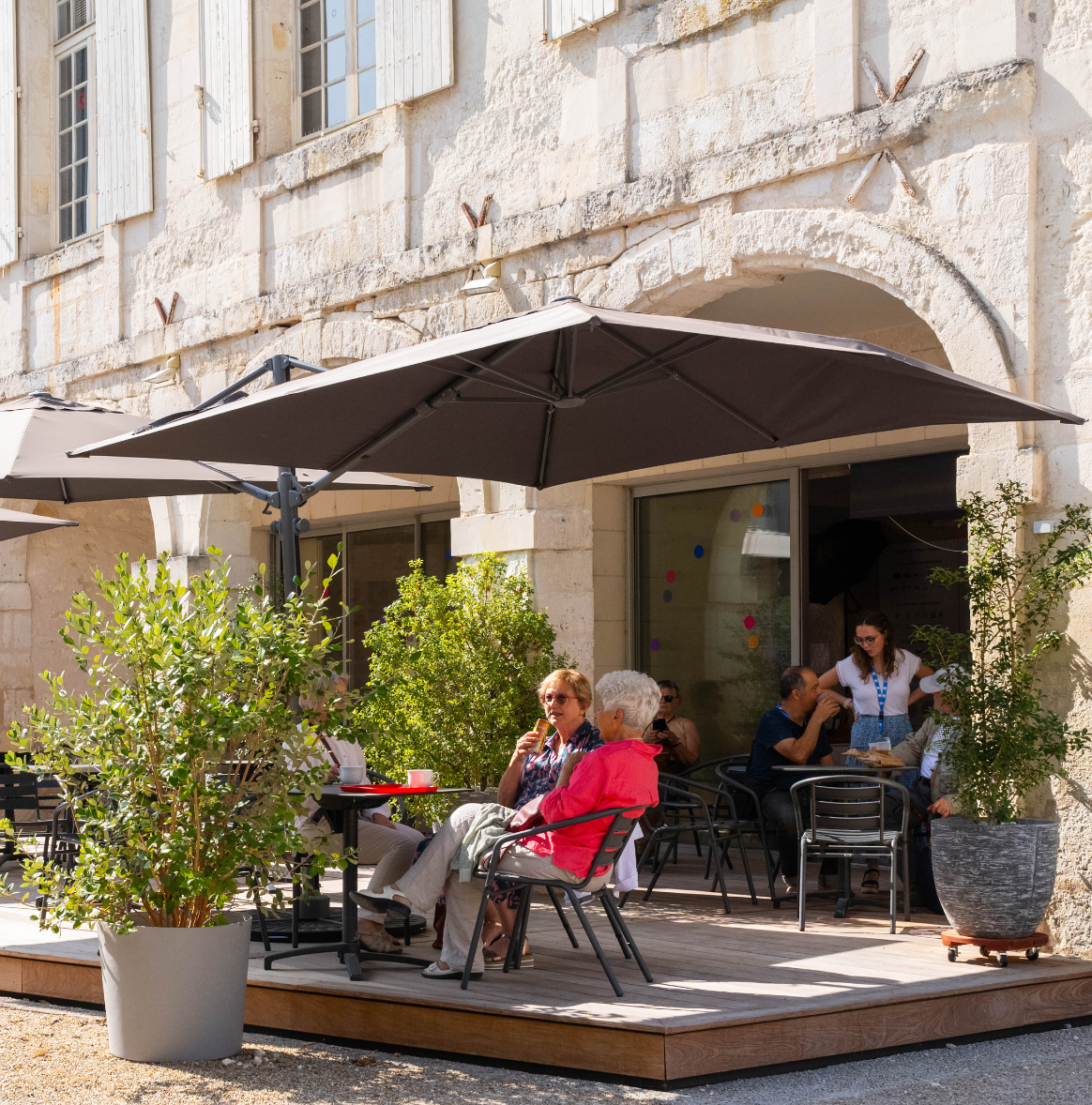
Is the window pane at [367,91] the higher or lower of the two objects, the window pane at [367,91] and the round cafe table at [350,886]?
the higher

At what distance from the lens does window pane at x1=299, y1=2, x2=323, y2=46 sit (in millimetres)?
9641

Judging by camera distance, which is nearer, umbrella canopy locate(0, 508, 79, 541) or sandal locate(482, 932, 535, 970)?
sandal locate(482, 932, 535, 970)

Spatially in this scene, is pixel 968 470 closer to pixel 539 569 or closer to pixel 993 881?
pixel 993 881

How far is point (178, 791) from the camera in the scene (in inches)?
167

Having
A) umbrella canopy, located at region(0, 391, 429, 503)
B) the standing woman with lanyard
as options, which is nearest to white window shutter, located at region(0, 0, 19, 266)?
umbrella canopy, located at region(0, 391, 429, 503)

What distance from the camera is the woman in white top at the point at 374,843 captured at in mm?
5164

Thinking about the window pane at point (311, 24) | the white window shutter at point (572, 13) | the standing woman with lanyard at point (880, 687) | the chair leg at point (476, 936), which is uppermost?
the window pane at point (311, 24)

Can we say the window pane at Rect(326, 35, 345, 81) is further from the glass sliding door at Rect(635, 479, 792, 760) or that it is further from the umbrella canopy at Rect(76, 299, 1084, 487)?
the umbrella canopy at Rect(76, 299, 1084, 487)

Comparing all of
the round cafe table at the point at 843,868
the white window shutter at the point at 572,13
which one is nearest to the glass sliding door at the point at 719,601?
the round cafe table at the point at 843,868

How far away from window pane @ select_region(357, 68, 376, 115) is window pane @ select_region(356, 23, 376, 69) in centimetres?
6

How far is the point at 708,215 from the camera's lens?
22.7ft

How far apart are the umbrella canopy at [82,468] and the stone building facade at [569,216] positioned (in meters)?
1.70

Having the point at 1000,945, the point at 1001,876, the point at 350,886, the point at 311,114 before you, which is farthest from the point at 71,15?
the point at 1000,945

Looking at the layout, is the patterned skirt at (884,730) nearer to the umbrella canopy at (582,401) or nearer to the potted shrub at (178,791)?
the umbrella canopy at (582,401)
